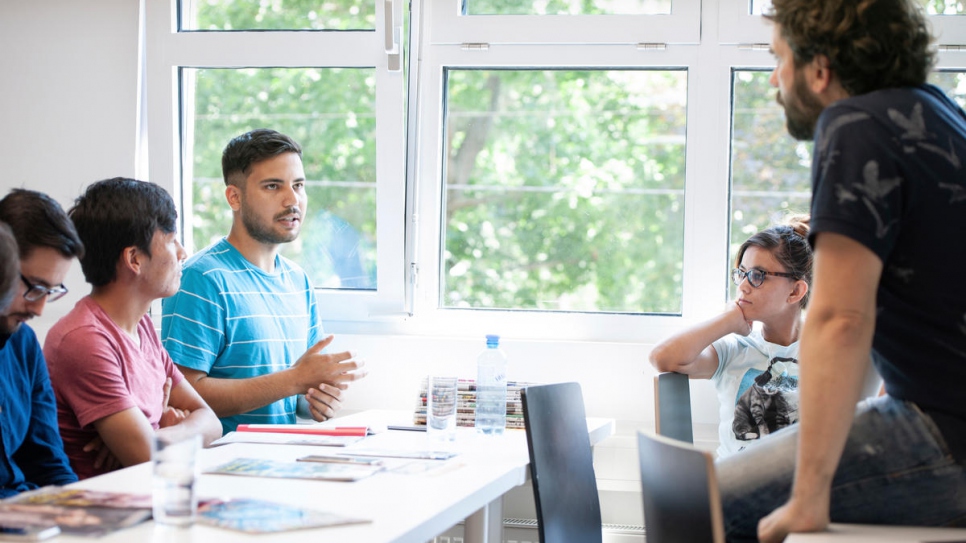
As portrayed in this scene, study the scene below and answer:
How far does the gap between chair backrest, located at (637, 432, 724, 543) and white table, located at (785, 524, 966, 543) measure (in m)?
0.11

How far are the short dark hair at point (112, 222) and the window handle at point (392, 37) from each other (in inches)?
47.2

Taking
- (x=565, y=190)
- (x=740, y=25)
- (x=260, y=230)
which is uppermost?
(x=740, y=25)

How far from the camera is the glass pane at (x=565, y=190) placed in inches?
130

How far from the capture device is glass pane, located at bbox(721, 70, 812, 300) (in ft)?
10.6

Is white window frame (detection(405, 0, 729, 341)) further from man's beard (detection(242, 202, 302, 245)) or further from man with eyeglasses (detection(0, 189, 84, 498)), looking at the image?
man with eyeglasses (detection(0, 189, 84, 498))

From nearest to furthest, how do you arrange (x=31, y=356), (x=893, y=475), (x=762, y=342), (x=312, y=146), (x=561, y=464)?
(x=893, y=475) < (x=31, y=356) < (x=561, y=464) < (x=762, y=342) < (x=312, y=146)

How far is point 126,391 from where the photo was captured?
2.08 m

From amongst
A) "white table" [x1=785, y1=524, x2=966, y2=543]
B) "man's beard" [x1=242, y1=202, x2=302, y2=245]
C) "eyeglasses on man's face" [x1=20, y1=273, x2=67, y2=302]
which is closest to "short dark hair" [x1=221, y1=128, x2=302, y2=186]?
"man's beard" [x1=242, y1=202, x2=302, y2=245]

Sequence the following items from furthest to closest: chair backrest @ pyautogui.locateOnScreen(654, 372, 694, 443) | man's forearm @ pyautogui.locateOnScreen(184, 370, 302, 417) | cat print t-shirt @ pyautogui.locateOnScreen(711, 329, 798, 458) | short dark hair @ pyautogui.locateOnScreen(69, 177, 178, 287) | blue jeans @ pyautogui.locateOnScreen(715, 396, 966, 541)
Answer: man's forearm @ pyautogui.locateOnScreen(184, 370, 302, 417), cat print t-shirt @ pyautogui.locateOnScreen(711, 329, 798, 458), chair backrest @ pyautogui.locateOnScreen(654, 372, 694, 443), short dark hair @ pyautogui.locateOnScreen(69, 177, 178, 287), blue jeans @ pyautogui.locateOnScreen(715, 396, 966, 541)

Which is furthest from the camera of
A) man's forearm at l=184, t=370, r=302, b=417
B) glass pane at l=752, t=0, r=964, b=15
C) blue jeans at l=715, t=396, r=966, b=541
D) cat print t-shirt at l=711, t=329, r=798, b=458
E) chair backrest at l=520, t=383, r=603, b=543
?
glass pane at l=752, t=0, r=964, b=15

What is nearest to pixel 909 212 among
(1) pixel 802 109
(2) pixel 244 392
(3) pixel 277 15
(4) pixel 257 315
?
(1) pixel 802 109

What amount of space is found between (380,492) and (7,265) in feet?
2.33

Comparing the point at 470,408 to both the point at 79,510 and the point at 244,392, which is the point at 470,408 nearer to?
the point at 244,392

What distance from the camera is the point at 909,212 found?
131 centimetres
